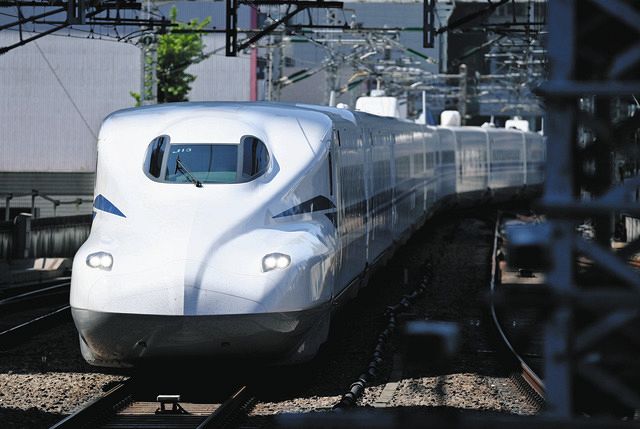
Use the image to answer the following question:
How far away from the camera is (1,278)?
20.1 metres

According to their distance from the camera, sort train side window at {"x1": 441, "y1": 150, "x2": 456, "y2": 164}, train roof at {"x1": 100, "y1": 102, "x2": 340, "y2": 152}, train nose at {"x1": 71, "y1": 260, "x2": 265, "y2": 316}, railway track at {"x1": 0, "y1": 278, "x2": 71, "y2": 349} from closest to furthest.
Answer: train nose at {"x1": 71, "y1": 260, "x2": 265, "y2": 316} < train roof at {"x1": 100, "y1": 102, "x2": 340, "y2": 152} < railway track at {"x1": 0, "y1": 278, "x2": 71, "y2": 349} < train side window at {"x1": 441, "y1": 150, "x2": 456, "y2": 164}

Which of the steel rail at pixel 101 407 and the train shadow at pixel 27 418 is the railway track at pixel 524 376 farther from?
the train shadow at pixel 27 418

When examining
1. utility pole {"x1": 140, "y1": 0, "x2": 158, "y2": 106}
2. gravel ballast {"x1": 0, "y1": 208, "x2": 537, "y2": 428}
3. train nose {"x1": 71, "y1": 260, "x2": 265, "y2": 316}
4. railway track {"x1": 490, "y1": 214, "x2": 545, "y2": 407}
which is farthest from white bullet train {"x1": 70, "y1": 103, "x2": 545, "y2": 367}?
utility pole {"x1": 140, "y1": 0, "x2": 158, "y2": 106}

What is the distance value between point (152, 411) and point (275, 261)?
1.43 metres

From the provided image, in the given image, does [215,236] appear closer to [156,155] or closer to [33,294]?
[156,155]

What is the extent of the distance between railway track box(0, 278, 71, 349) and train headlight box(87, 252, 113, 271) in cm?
336

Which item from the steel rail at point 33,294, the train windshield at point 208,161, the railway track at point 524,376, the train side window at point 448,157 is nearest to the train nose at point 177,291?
the train windshield at point 208,161

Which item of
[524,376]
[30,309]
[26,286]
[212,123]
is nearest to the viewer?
[212,123]

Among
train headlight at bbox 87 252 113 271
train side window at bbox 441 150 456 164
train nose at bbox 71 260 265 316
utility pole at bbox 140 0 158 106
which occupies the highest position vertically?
utility pole at bbox 140 0 158 106

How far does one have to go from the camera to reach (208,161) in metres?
10.8

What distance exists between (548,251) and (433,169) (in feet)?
84.0

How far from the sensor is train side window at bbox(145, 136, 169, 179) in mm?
10781

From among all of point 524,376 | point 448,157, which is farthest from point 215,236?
point 448,157

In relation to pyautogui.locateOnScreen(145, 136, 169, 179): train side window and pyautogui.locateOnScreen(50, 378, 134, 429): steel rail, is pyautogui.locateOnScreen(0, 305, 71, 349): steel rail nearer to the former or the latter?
pyautogui.locateOnScreen(50, 378, 134, 429): steel rail
